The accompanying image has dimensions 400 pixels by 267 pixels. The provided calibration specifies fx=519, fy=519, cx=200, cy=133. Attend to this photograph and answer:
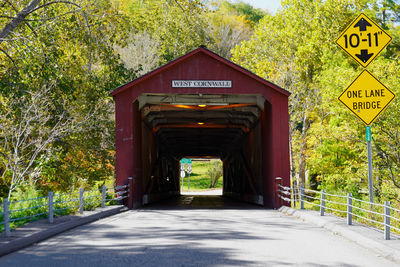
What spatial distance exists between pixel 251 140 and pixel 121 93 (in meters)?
9.29

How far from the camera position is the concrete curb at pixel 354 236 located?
7604 millimetres

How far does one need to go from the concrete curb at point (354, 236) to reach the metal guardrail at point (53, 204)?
19.6 ft

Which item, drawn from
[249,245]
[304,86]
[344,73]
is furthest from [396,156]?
[249,245]

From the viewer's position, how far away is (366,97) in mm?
11008

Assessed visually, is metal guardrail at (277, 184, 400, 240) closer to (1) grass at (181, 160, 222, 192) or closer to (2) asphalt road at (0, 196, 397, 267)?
(2) asphalt road at (0, 196, 397, 267)

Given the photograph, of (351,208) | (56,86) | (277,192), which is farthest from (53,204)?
(277,192)

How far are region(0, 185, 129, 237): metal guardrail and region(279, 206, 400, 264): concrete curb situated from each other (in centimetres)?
597

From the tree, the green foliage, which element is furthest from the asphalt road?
the green foliage

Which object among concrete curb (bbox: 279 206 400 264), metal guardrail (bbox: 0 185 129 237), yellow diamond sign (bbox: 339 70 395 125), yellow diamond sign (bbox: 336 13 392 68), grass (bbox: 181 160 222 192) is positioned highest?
yellow diamond sign (bbox: 336 13 392 68)

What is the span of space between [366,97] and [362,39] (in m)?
1.28

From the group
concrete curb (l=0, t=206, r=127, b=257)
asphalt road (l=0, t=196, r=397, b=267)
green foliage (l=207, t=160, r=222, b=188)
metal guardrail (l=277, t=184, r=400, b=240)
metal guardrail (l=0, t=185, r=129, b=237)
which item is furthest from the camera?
green foliage (l=207, t=160, r=222, b=188)

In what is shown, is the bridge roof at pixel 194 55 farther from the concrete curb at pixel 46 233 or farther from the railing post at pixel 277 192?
the concrete curb at pixel 46 233

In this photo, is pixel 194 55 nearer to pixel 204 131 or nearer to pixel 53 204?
pixel 53 204

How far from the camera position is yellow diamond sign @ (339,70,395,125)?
10.9m
